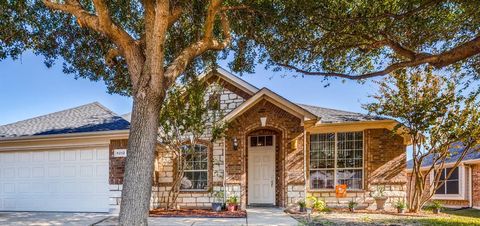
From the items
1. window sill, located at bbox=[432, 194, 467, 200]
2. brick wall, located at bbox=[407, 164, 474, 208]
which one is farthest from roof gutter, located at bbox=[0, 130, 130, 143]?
window sill, located at bbox=[432, 194, 467, 200]

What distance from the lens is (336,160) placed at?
490 inches

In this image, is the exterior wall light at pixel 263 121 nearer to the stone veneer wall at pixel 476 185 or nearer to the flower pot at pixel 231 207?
the flower pot at pixel 231 207

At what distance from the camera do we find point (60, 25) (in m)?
9.09

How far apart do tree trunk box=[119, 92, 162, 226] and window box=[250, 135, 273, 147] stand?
259 inches

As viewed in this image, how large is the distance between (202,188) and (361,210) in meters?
5.72

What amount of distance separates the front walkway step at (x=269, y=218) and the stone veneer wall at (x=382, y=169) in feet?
9.44

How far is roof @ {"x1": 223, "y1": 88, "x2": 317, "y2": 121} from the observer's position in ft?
36.9

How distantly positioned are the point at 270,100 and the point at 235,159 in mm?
2427

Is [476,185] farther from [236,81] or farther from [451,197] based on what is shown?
[236,81]

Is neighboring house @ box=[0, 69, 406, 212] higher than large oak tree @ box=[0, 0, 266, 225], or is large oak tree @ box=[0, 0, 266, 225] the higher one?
large oak tree @ box=[0, 0, 266, 225]

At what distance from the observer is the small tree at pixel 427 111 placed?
10516 millimetres

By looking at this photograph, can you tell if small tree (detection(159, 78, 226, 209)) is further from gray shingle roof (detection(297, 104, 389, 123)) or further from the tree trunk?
gray shingle roof (detection(297, 104, 389, 123))

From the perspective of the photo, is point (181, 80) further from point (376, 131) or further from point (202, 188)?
point (376, 131)

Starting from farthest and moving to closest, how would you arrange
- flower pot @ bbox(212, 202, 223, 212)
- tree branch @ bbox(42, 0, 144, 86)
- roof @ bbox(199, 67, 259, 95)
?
roof @ bbox(199, 67, 259, 95)
flower pot @ bbox(212, 202, 223, 212)
tree branch @ bbox(42, 0, 144, 86)
